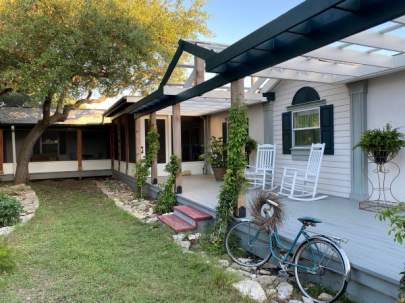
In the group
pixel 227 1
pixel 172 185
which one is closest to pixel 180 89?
pixel 172 185

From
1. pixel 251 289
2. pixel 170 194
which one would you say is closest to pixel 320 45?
pixel 251 289

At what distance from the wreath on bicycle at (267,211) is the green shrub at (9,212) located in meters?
4.84

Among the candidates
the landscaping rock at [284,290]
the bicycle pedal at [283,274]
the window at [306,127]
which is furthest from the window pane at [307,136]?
the landscaping rock at [284,290]

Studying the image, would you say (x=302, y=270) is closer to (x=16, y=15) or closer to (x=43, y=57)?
(x=43, y=57)

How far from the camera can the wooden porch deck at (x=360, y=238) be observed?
268 cm

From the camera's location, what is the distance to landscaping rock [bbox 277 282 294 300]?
3.16 meters

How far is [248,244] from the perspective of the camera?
169 inches

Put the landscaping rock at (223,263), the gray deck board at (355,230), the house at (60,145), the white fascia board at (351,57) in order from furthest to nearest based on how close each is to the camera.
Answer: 1. the house at (60,145)
2. the white fascia board at (351,57)
3. the landscaping rock at (223,263)
4. the gray deck board at (355,230)

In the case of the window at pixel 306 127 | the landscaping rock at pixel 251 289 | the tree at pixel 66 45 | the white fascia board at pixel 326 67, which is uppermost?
the tree at pixel 66 45

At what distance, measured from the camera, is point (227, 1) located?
15250 millimetres

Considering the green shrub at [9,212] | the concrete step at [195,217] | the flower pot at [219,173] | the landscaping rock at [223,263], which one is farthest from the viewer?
the flower pot at [219,173]

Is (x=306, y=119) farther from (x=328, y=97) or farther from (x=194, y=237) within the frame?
(x=194, y=237)

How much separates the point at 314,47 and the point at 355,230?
2.20m

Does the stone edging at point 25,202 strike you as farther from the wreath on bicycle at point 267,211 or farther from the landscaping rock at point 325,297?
the landscaping rock at point 325,297
